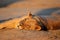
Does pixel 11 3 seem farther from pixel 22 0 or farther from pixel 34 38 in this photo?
pixel 34 38

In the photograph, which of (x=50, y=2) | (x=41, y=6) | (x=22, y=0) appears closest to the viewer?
(x=41, y=6)

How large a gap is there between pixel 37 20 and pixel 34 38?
74 centimetres

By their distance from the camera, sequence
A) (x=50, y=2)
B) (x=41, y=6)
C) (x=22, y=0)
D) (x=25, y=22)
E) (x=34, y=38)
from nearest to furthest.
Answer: (x=34, y=38) → (x=25, y=22) → (x=41, y=6) → (x=50, y=2) → (x=22, y=0)

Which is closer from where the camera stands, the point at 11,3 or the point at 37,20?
the point at 37,20

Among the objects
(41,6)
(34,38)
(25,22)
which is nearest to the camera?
(34,38)

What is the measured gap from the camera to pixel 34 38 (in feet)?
9.68

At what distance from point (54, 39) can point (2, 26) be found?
111 centimetres

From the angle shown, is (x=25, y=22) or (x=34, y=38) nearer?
(x=34, y=38)

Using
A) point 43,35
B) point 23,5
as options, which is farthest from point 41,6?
point 43,35

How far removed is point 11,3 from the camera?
7590 mm

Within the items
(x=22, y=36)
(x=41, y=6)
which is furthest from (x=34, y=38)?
(x=41, y=6)

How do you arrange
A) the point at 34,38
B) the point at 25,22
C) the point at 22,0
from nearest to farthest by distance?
the point at 34,38 → the point at 25,22 → the point at 22,0

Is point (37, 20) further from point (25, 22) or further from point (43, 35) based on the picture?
point (43, 35)

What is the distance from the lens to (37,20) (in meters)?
3.64
